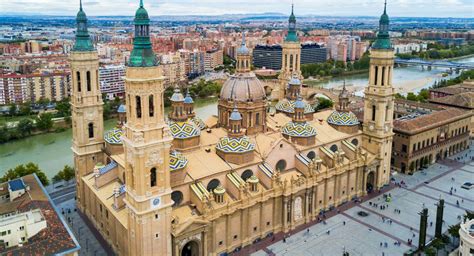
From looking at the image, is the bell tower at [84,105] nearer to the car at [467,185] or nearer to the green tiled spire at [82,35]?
Result: the green tiled spire at [82,35]

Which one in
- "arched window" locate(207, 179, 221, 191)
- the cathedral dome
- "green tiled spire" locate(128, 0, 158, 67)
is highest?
"green tiled spire" locate(128, 0, 158, 67)

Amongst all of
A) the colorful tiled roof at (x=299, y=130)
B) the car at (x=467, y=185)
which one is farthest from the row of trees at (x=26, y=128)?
the car at (x=467, y=185)

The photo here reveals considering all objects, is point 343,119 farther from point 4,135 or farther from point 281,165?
point 4,135

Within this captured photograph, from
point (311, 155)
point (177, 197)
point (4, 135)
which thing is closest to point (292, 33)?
point (311, 155)

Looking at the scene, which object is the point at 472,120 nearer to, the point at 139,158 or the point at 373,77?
the point at 373,77

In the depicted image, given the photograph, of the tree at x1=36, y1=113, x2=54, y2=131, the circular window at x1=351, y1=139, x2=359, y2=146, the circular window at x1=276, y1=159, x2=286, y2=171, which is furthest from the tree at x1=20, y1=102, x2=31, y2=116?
the circular window at x1=351, y1=139, x2=359, y2=146

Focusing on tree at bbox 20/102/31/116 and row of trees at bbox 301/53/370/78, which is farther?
row of trees at bbox 301/53/370/78

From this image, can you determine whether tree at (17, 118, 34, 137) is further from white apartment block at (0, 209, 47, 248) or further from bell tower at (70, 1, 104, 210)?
white apartment block at (0, 209, 47, 248)
